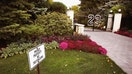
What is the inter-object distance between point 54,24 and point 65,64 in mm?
4084

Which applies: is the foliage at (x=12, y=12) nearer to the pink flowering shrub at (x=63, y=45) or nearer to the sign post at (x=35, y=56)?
the pink flowering shrub at (x=63, y=45)

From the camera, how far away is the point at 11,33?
8.36 metres

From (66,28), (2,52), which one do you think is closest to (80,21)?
(66,28)

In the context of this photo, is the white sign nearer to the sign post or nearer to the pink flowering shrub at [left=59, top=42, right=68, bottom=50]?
the sign post

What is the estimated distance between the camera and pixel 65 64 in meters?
6.52

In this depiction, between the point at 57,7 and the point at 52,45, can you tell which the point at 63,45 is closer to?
the point at 52,45

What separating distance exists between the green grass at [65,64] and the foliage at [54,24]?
266cm

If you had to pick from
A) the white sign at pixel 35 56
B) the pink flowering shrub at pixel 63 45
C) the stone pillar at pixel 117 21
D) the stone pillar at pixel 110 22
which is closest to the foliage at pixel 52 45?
the pink flowering shrub at pixel 63 45

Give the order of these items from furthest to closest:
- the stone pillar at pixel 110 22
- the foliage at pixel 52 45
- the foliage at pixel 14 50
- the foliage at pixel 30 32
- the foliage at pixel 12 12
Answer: the stone pillar at pixel 110 22, the foliage at pixel 30 32, the foliage at pixel 12 12, the foliage at pixel 52 45, the foliage at pixel 14 50

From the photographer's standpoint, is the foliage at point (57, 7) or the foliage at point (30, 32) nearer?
the foliage at point (30, 32)

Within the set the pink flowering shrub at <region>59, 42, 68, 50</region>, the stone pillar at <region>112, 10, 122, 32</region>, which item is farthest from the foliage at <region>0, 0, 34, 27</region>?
the stone pillar at <region>112, 10, 122, 32</region>

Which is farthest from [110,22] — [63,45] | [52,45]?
[52,45]

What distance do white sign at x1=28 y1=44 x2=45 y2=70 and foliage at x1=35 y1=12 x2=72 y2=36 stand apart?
20.5 feet

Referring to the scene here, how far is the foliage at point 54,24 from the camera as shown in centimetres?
1018
